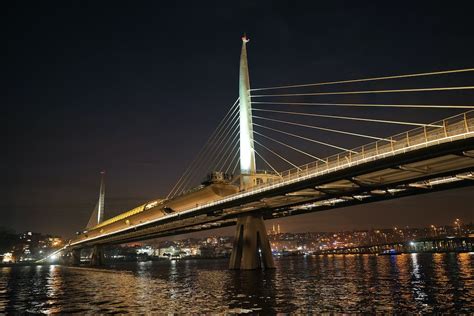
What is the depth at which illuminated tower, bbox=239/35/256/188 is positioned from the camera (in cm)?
5594

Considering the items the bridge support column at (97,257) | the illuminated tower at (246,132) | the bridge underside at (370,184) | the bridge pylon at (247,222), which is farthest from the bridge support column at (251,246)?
the bridge support column at (97,257)

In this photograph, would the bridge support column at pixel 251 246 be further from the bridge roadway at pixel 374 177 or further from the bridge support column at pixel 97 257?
the bridge support column at pixel 97 257

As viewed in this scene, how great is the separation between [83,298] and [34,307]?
4.64m

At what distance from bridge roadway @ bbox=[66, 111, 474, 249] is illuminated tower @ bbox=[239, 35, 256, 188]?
4.13m

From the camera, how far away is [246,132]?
2260 inches

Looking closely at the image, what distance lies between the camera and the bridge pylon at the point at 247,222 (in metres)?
56.2

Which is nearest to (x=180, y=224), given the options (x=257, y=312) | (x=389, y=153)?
(x=389, y=153)

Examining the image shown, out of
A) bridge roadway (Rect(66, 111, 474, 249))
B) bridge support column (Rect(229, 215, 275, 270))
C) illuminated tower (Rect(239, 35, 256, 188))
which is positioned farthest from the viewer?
bridge support column (Rect(229, 215, 275, 270))

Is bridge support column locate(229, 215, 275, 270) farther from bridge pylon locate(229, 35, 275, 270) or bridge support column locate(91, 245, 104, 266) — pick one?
bridge support column locate(91, 245, 104, 266)

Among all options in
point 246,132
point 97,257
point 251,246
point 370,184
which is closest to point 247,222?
point 251,246

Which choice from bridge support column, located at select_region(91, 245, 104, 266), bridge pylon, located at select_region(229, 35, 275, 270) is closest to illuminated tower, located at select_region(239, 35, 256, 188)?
bridge pylon, located at select_region(229, 35, 275, 270)

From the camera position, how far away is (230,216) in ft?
218

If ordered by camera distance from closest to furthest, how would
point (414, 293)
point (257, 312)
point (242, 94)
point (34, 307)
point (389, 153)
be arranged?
point (257, 312) → point (34, 307) → point (414, 293) → point (389, 153) → point (242, 94)

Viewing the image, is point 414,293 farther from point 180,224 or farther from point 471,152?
point 180,224
